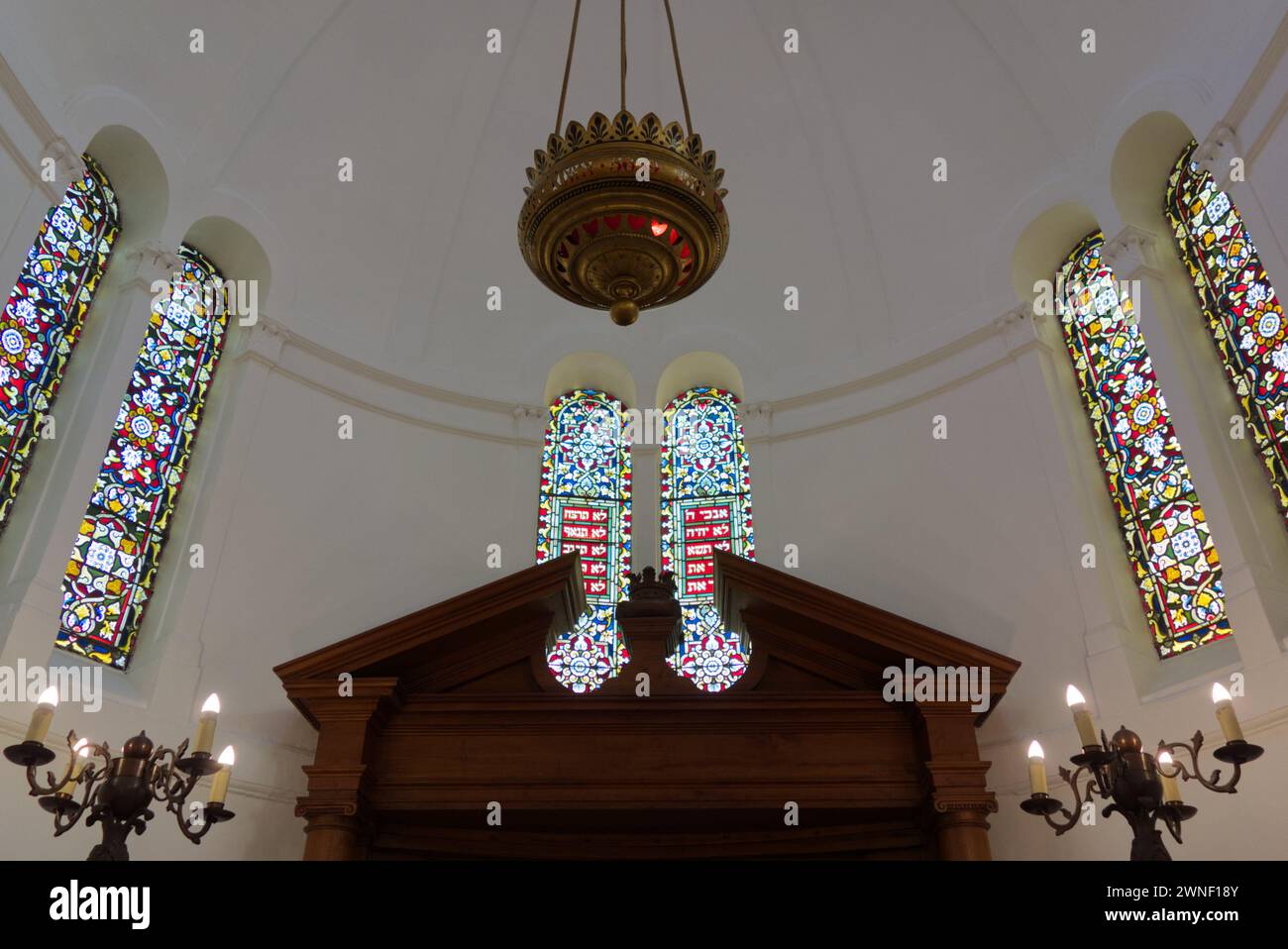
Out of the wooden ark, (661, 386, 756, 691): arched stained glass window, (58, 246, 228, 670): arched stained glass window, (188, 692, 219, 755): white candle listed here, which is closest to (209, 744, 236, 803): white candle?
(188, 692, 219, 755): white candle

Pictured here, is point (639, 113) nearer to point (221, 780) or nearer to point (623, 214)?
point (623, 214)

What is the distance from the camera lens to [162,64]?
27.6ft

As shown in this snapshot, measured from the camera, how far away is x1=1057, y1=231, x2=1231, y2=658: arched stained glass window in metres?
7.32

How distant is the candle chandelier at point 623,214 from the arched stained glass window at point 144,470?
439 cm

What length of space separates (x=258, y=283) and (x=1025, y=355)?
6.50 m

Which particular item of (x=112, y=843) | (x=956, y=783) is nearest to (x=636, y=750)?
(x=956, y=783)

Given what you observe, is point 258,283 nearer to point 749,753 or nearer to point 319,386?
point 319,386

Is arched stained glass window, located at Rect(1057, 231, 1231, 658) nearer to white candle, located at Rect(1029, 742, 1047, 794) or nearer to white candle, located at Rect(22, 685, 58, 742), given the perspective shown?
white candle, located at Rect(1029, 742, 1047, 794)

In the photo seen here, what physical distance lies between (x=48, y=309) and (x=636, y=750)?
17.0ft

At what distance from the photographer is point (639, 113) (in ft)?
34.5

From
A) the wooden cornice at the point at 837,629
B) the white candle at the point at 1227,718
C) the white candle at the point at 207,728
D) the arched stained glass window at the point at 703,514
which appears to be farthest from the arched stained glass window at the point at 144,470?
the white candle at the point at 1227,718

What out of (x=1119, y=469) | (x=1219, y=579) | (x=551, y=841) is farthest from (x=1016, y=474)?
(x=551, y=841)

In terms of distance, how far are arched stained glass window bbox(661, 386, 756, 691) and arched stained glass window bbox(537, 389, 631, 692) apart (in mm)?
418

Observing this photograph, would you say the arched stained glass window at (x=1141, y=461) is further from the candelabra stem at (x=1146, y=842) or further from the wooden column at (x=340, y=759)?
the wooden column at (x=340, y=759)
